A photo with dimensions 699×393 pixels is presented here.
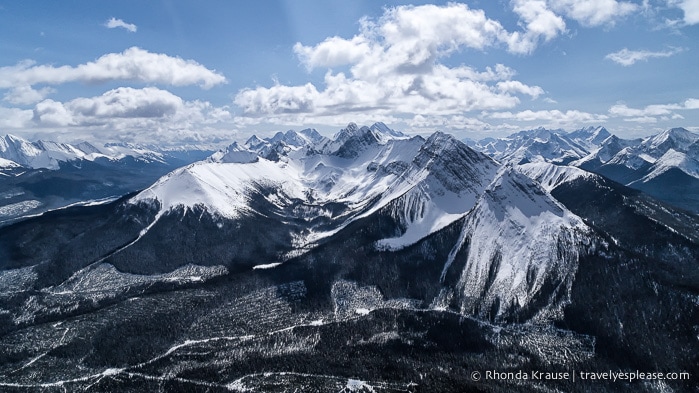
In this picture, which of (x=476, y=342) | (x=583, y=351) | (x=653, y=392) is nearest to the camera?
(x=653, y=392)

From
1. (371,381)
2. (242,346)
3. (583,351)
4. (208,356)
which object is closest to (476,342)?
(583,351)

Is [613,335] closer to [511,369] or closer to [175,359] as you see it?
[511,369]

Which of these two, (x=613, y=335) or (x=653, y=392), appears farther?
(x=613, y=335)

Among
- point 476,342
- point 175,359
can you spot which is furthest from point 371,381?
point 175,359

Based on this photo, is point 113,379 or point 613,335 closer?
point 113,379

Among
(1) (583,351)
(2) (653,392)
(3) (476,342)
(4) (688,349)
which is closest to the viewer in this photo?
(2) (653,392)

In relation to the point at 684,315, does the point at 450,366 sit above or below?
below

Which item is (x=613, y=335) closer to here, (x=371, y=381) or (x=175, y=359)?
(x=371, y=381)

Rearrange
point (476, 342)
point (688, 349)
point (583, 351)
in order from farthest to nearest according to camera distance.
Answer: point (476, 342), point (583, 351), point (688, 349)

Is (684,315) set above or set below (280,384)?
above
